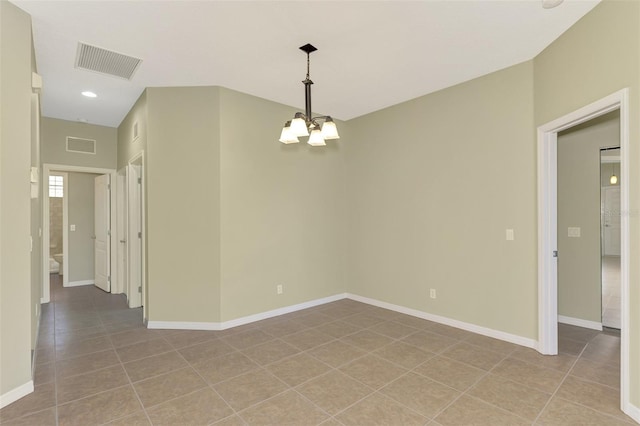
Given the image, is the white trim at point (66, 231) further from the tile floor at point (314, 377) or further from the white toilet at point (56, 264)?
the tile floor at point (314, 377)

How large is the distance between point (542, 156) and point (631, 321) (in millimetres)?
1598

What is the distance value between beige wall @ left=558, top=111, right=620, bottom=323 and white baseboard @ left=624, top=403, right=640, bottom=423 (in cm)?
199

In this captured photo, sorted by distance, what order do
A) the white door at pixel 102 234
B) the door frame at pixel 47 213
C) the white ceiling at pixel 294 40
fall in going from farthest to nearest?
the white door at pixel 102 234, the door frame at pixel 47 213, the white ceiling at pixel 294 40

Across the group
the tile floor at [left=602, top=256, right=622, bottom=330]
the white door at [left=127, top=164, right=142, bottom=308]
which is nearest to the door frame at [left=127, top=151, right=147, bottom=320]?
the white door at [left=127, top=164, right=142, bottom=308]

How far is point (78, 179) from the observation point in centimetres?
636

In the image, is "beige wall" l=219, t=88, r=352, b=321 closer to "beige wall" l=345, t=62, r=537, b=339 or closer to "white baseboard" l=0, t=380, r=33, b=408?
"beige wall" l=345, t=62, r=537, b=339

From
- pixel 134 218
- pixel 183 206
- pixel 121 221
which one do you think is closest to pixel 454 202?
pixel 183 206

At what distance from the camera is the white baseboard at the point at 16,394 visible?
231 centimetres

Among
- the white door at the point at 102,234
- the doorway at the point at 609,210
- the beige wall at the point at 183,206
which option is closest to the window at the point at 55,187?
the white door at the point at 102,234

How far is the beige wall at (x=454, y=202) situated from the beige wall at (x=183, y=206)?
90.6 inches

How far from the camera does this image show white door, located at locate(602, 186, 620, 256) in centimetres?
380

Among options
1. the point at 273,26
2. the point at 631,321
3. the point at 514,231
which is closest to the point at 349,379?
the point at 631,321

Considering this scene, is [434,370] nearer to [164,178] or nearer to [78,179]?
[164,178]

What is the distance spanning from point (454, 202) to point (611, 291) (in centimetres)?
262
